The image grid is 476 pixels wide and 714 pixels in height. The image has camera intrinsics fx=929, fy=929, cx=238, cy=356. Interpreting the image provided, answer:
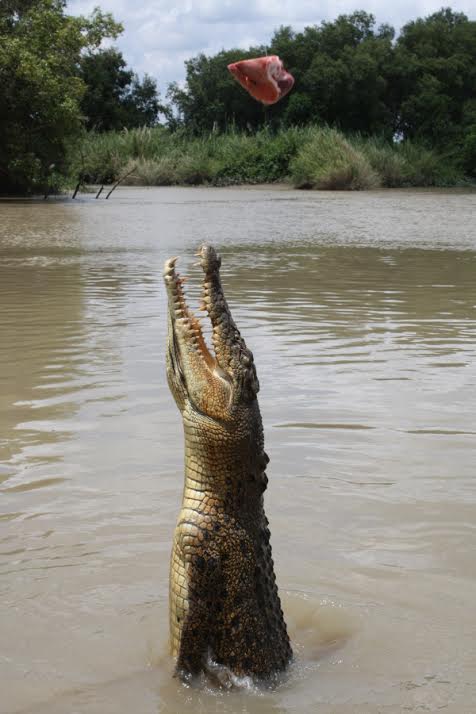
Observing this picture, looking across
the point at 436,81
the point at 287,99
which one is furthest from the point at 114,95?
the point at 436,81

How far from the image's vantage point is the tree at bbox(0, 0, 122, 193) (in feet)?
79.7

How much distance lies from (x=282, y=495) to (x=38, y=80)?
22.0 m

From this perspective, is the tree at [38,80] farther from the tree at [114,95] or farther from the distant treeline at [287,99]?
the tree at [114,95]

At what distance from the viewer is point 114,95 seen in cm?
6241

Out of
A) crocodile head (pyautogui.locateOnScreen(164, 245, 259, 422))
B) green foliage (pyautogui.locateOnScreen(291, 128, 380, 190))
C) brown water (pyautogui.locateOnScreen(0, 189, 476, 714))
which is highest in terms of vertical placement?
green foliage (pyautogui.locateOnScreen(291, 128, 380, 190))

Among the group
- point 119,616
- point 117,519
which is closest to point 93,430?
point 117,519

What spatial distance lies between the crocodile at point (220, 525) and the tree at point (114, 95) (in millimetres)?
55805

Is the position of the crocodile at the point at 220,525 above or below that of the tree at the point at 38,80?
below

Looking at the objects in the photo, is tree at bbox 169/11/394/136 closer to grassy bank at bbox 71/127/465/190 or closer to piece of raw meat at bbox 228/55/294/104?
grassy bank at bbox 71/127/465/190

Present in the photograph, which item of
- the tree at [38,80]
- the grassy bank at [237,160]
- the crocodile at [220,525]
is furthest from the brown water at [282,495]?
the grassy bank at [237,160]

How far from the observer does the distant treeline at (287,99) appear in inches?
1006

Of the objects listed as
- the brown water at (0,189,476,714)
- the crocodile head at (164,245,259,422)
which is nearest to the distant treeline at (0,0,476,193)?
the brown water at (0,189,476,714)

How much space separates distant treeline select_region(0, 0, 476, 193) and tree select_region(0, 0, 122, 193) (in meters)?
0.04

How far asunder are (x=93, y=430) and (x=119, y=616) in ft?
6.03
